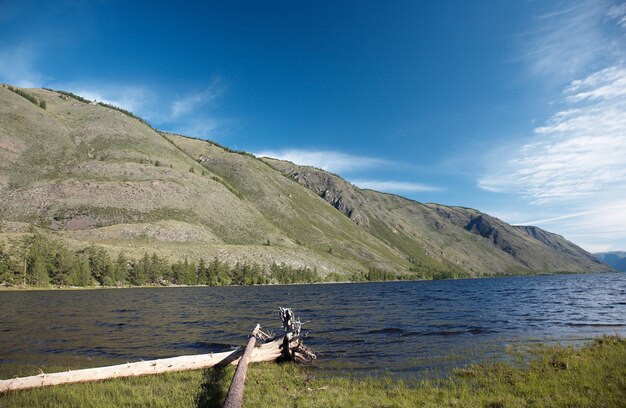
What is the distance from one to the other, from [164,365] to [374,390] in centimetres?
A: 1010

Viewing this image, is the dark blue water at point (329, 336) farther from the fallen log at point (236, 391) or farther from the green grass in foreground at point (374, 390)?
the fallen log at point (236, 391)

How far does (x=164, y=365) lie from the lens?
17.2m

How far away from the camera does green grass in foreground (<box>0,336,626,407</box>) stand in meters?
12.9

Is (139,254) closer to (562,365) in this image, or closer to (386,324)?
(386,324)

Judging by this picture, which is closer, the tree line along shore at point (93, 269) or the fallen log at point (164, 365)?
the fallen log at point (164, 365)

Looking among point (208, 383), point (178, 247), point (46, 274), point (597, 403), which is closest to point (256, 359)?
point (208, 383)

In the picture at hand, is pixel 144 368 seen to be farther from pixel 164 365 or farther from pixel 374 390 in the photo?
pixel 374 390

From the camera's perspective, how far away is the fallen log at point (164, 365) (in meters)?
14.4

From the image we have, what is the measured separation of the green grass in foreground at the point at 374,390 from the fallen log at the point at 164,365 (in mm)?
409

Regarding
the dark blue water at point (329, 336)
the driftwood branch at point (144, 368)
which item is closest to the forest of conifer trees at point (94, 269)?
the dark blue water at point (329, 336)

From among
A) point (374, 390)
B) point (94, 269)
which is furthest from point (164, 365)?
point (94, 269)

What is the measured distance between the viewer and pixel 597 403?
12070 millimetres

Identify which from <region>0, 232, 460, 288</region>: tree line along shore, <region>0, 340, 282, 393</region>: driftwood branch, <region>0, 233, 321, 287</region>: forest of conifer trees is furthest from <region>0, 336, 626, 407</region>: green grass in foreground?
<region>0, 233, 321, 287</region>: forest of conifer trees

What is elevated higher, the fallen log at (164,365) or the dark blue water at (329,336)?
the fallen log at (164,365)
